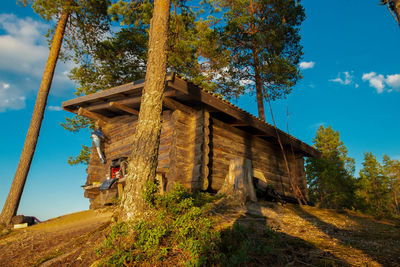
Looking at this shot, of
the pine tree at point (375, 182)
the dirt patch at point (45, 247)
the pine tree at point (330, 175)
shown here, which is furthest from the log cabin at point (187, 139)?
the pine tree at point (375, 182)

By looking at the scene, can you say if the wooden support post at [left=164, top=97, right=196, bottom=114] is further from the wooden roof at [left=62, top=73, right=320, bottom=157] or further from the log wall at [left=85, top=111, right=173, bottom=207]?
the log wall at [left=85, top=111, right=173, bottom=207]

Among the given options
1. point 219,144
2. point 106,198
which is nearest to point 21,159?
point 106,198

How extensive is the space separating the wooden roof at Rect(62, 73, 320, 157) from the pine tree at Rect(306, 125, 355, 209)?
12.2 metres

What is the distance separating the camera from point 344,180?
23688 millimetres

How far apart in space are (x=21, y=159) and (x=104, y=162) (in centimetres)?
282

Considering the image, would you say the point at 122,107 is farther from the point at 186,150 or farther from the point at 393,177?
the point at 393,177

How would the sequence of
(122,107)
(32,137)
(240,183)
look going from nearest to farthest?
(240,183), (122,107), (32,137)

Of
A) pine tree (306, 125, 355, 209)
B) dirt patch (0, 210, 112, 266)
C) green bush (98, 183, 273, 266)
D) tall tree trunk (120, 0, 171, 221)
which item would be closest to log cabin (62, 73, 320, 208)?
tall tree trunk (120, 0, 171, 221)

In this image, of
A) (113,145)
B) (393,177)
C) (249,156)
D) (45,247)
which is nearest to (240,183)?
(249,156)

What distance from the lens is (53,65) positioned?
10.3m

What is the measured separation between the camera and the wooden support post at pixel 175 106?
762 cm

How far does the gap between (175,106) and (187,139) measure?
3.83ft

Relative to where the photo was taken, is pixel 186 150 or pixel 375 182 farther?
pixel 375 182

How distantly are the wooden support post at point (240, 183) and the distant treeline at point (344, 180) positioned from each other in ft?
49.8
